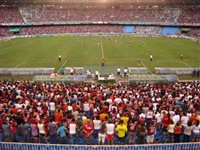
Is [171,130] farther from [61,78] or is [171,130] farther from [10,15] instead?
[10,15]

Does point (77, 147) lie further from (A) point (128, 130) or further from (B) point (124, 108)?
(B) point (124, 108)

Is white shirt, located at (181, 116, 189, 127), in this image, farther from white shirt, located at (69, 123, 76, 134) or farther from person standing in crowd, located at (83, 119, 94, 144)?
white shirt, located at (69, 123, 76, 134)

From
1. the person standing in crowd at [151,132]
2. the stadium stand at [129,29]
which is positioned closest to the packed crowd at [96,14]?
the stadium stand at [129,29]

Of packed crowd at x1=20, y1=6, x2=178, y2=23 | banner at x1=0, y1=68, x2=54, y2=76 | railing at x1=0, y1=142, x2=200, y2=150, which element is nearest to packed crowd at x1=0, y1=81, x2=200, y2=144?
railing at x1=0, y1=142, x2=200, y2=150

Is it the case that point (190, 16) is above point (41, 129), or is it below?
above

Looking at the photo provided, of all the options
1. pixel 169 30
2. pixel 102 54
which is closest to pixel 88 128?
pixel 102 54

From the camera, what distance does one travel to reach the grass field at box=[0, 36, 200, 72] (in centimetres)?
4012

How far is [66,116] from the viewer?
13.7 metres

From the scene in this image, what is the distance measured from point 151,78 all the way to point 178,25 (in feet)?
188

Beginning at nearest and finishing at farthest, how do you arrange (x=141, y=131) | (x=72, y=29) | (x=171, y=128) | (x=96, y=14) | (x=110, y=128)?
1. (x=110, y=128)
2. (x=141, y=131)
3. (x=171, y=128)
4. (x=72, y=29)
5. (x=96, y=14)

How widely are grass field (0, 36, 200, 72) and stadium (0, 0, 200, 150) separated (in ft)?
0.50

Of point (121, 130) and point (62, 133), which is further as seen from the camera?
point (62, 133)

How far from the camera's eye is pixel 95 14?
91.5 metres

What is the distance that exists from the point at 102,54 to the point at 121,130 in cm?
3502
